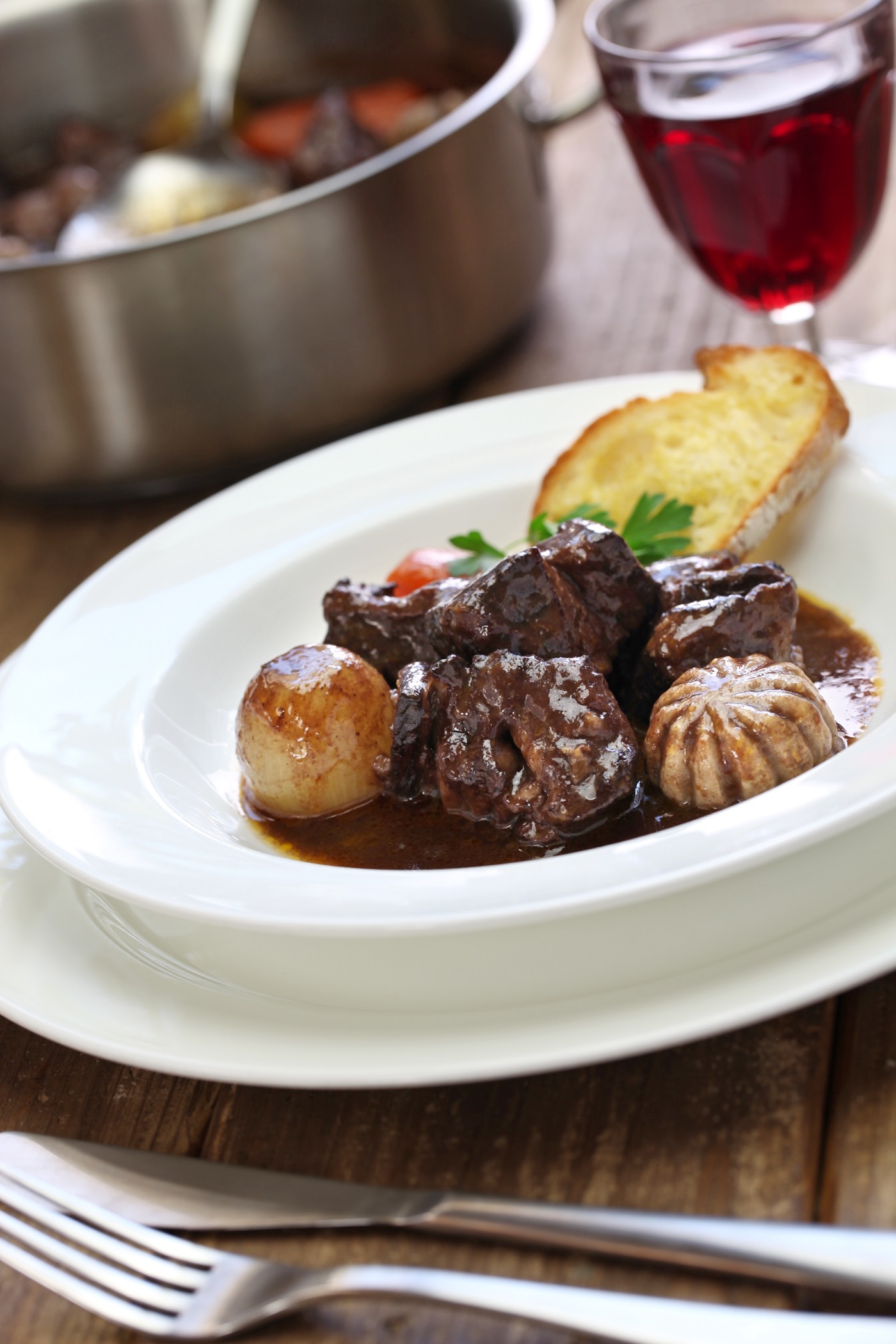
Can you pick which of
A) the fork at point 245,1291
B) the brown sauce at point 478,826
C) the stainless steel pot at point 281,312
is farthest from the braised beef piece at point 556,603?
the stainless steel pot at point 281,312

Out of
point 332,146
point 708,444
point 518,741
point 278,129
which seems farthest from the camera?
point 278,129

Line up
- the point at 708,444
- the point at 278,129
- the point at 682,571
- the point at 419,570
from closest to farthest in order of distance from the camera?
1. the point at 682,571
2. the point at 419,570
3. the point at 708,444
4. the point at 278,129

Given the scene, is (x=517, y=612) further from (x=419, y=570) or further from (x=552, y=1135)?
(x=552, y=1135)

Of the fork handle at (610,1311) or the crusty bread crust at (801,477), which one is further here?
the crusty bread crust at (801,477)

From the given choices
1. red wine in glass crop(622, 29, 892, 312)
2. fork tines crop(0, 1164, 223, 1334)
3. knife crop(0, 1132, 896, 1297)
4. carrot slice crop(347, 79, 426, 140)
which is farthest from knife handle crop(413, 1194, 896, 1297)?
carrot slice crop(347, 79, 426, 140)

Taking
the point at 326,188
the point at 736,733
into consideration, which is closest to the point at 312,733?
the point at 736,733

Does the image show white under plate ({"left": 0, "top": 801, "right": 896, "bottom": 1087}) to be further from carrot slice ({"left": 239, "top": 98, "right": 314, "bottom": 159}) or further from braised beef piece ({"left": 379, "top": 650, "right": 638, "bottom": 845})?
carrot slice ({"left": 239, "top": 98, "right": 314, "bottom": 159})

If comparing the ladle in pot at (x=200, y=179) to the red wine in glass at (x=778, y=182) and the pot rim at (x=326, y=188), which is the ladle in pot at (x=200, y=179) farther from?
the red wine in glass at (x=778, y=182)

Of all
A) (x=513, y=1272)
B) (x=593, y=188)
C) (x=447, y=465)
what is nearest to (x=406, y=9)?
(x=593, y=188)
